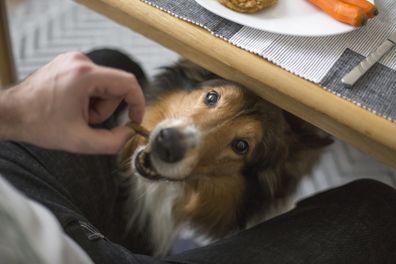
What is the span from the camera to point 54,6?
2.45 metres

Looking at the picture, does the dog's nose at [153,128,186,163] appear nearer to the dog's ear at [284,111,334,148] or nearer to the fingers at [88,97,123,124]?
the fingers at [88,97,123,124]

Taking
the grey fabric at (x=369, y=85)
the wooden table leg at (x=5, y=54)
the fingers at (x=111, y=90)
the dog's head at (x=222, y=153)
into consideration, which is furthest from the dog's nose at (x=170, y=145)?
the wooden table leg at (x=5, y=54)

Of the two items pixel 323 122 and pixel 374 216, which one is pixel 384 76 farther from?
pixel 374 216

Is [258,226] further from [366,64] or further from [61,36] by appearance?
[61,36]

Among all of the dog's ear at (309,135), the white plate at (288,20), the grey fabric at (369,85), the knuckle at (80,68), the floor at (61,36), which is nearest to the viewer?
the knuckle at (80,68)

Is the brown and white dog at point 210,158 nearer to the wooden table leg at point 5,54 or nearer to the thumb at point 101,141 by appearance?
the thumb at point 101,141

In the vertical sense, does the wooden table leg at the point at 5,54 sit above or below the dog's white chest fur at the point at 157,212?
above

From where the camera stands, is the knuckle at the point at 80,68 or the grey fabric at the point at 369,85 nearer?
the knuckle at the point at 80,68

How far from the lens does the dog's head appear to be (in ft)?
3.77

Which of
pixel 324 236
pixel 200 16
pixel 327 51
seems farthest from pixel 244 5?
pixel 324 236

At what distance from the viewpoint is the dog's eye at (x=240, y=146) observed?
1253mm

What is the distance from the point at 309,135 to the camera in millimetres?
1354

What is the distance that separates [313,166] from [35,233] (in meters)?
1.19

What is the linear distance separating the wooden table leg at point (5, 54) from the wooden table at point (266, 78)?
467 mm
